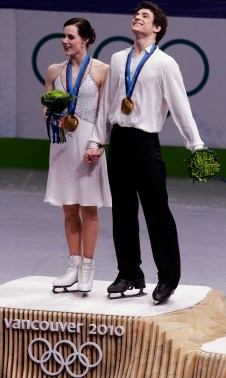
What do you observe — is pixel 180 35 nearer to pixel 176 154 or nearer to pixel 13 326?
pixel 176 154

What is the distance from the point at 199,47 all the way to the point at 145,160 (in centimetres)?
633

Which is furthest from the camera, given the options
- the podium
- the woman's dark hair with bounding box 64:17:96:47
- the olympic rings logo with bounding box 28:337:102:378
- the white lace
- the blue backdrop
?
the blue backdrop

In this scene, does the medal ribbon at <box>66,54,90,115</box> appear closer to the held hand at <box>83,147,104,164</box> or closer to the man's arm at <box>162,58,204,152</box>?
the held hand at <box>83,147,104,164</box>

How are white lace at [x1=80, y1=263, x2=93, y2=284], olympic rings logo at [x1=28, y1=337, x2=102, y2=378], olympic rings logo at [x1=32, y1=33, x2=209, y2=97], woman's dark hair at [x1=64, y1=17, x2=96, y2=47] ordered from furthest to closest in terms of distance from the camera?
1. olympic rings logo at [x1=32, y1=33, x2=209, y2=97]
2. white lace at [x1=80, y1=263, x2=93, y2=284]
3. woman's dark hair at [x1=64, y1=17, x2=96, y2=47]
4. olympic rings logo at [x1=28, y1=337, x2=102, y2=378]

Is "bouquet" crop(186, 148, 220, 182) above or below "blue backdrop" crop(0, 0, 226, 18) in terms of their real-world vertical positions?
below

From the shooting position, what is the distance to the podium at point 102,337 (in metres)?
6.26

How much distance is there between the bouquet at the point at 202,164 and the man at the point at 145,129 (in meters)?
0.04

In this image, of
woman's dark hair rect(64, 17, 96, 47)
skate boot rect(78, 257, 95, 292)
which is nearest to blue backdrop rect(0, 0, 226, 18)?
woman's dark hair rect(64, 17, 96, 47)

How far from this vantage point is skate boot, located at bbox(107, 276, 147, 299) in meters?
6.70

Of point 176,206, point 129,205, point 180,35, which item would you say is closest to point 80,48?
point 129,205

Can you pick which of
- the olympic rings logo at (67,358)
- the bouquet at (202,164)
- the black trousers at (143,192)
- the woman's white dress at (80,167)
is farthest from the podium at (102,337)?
the bouquet at (202,164)

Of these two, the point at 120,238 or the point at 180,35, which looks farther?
the point at 180,35

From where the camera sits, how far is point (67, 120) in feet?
21.7

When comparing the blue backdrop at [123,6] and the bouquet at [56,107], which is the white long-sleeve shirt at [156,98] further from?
the blue backdrop at [123,6]
